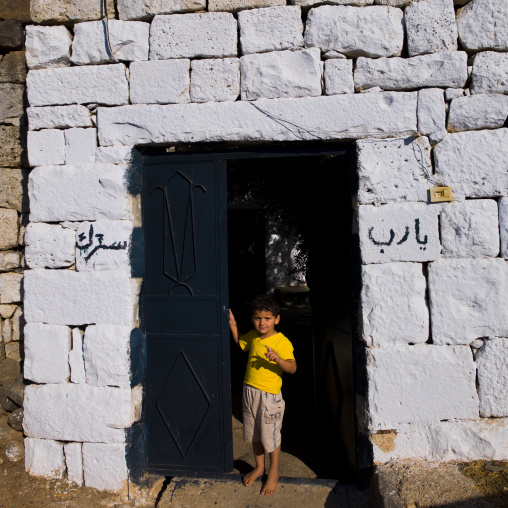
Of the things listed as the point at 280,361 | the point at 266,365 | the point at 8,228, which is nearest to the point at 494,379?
the point at 280,361

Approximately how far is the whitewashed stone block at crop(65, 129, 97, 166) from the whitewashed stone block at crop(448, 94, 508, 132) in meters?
2.41

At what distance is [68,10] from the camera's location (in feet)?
9.58

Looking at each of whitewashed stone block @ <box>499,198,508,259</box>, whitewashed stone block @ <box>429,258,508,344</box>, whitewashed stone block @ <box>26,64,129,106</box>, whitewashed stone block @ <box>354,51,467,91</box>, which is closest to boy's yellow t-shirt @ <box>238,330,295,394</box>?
whitewashed stone block @ <box>429,258,508,344</box>

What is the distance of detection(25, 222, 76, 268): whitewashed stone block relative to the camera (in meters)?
2.88

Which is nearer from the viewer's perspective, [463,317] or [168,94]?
[463,317]

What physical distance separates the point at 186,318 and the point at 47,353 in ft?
3.19

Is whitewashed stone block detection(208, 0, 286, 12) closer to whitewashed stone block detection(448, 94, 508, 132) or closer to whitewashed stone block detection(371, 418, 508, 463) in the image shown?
whitewashed stone block detection(448, 94, 508, 132)

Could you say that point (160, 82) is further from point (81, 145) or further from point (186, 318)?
point (186, 318)

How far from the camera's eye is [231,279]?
11.7 m

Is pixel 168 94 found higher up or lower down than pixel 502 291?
higher up

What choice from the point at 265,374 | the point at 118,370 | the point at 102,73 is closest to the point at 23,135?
the point at 102,73

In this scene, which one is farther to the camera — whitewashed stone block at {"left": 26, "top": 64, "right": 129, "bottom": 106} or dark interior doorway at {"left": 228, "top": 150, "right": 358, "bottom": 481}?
dark interior doorway at {"left": 228, "top": 150, "right": 358, "bottom": 481}

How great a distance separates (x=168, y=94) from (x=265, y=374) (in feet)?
6.57

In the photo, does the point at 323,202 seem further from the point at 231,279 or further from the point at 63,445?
the point at 231,279
